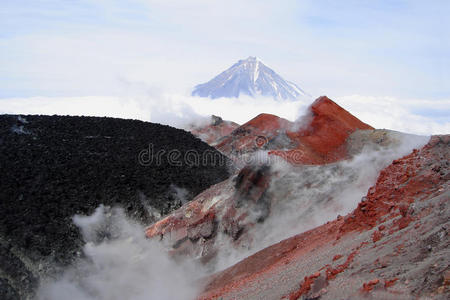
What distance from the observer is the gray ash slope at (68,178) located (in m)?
21.5

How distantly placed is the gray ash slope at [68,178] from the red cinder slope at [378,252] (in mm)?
9933

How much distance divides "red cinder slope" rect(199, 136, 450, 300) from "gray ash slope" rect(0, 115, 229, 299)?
32.6 ft

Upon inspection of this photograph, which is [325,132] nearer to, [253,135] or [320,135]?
[320,135]

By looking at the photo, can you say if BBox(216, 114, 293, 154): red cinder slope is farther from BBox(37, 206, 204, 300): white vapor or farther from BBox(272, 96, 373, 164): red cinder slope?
BBox(37, 206, 204, 300): white vapor

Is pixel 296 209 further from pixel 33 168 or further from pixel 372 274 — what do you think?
pixel 33 168

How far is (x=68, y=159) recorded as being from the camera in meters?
29.8

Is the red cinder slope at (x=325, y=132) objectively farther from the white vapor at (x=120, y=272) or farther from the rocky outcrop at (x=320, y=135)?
the white vapor at (x=120, y=272)

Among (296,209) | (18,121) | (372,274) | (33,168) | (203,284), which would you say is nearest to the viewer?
(372,274)

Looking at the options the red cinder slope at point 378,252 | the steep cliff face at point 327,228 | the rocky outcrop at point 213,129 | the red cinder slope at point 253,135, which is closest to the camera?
the red cinder slope at point 378,252

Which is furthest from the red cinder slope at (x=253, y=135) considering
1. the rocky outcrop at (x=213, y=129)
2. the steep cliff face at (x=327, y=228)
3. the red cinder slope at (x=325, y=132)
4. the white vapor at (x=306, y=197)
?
the white vapor at (x=306, y=197)

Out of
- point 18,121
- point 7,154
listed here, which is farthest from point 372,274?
point 18,121

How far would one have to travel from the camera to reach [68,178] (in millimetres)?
27781

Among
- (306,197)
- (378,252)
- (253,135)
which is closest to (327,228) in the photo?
(378,252)

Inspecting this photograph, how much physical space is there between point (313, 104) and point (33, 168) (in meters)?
24.0
